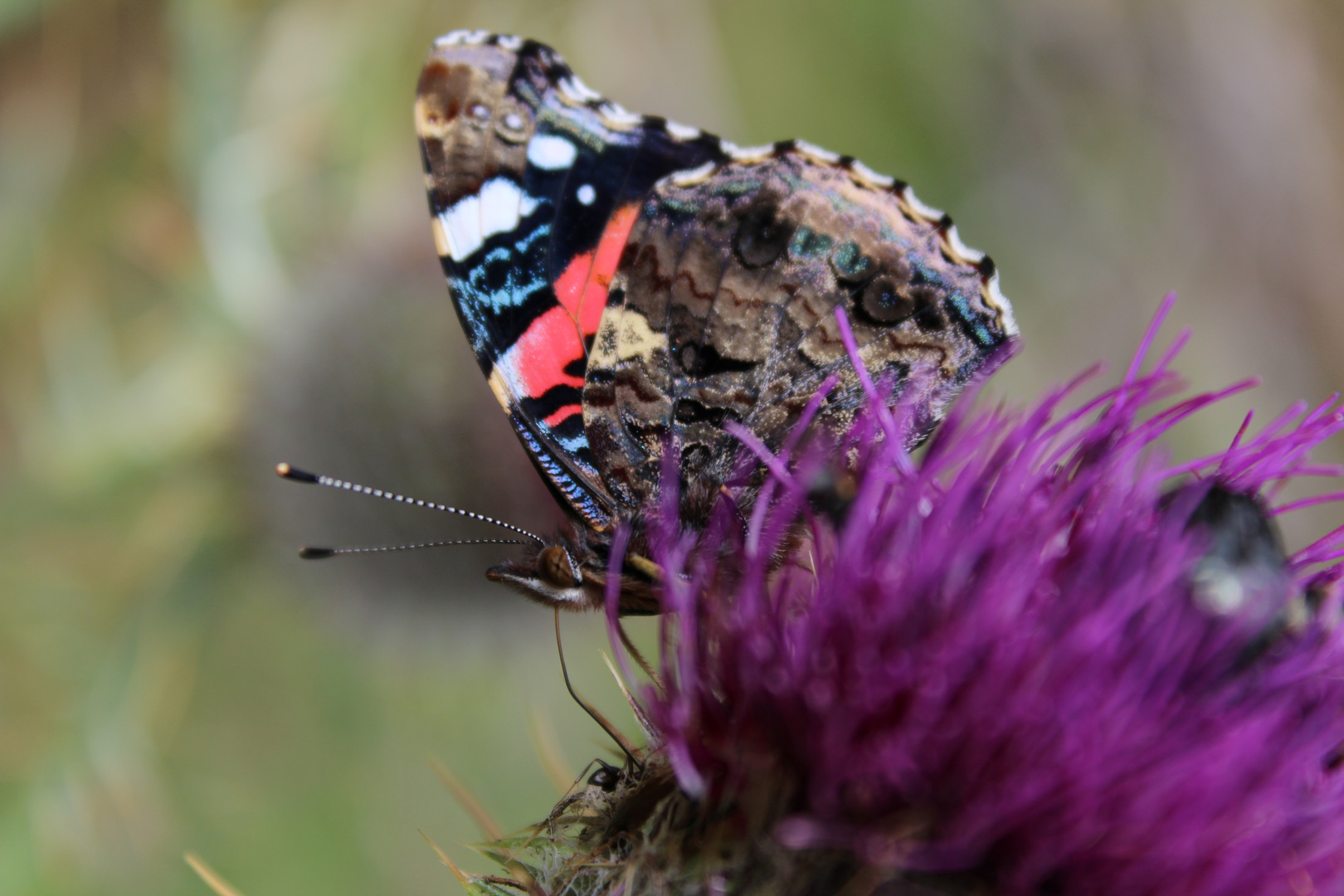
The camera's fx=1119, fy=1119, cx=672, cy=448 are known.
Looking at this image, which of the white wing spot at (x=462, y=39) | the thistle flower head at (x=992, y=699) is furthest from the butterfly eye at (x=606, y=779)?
the white wing spot at (x=462, y=39)

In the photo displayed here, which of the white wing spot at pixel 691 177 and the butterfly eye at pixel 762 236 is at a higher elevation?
the white wing spot at pixel 691 177

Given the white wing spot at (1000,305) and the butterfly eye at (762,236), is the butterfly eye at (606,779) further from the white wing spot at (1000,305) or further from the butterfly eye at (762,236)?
the white wing spot at (1000,305)

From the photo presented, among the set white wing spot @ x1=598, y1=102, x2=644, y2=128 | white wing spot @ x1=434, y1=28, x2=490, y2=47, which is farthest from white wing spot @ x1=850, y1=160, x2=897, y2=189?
white wing spot @ x1=434, y1=28, x2=490, y2=47

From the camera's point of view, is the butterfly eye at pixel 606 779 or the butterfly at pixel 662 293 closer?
the butterfly eye at pixel 606 779

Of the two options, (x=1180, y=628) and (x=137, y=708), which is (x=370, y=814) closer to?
(x=137, y=708)

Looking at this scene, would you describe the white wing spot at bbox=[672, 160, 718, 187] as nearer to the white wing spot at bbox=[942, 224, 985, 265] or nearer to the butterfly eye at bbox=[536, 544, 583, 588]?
the white wing spot at bbox=[942, 224, 985, 265]

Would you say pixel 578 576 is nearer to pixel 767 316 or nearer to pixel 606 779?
pixel 606 779
